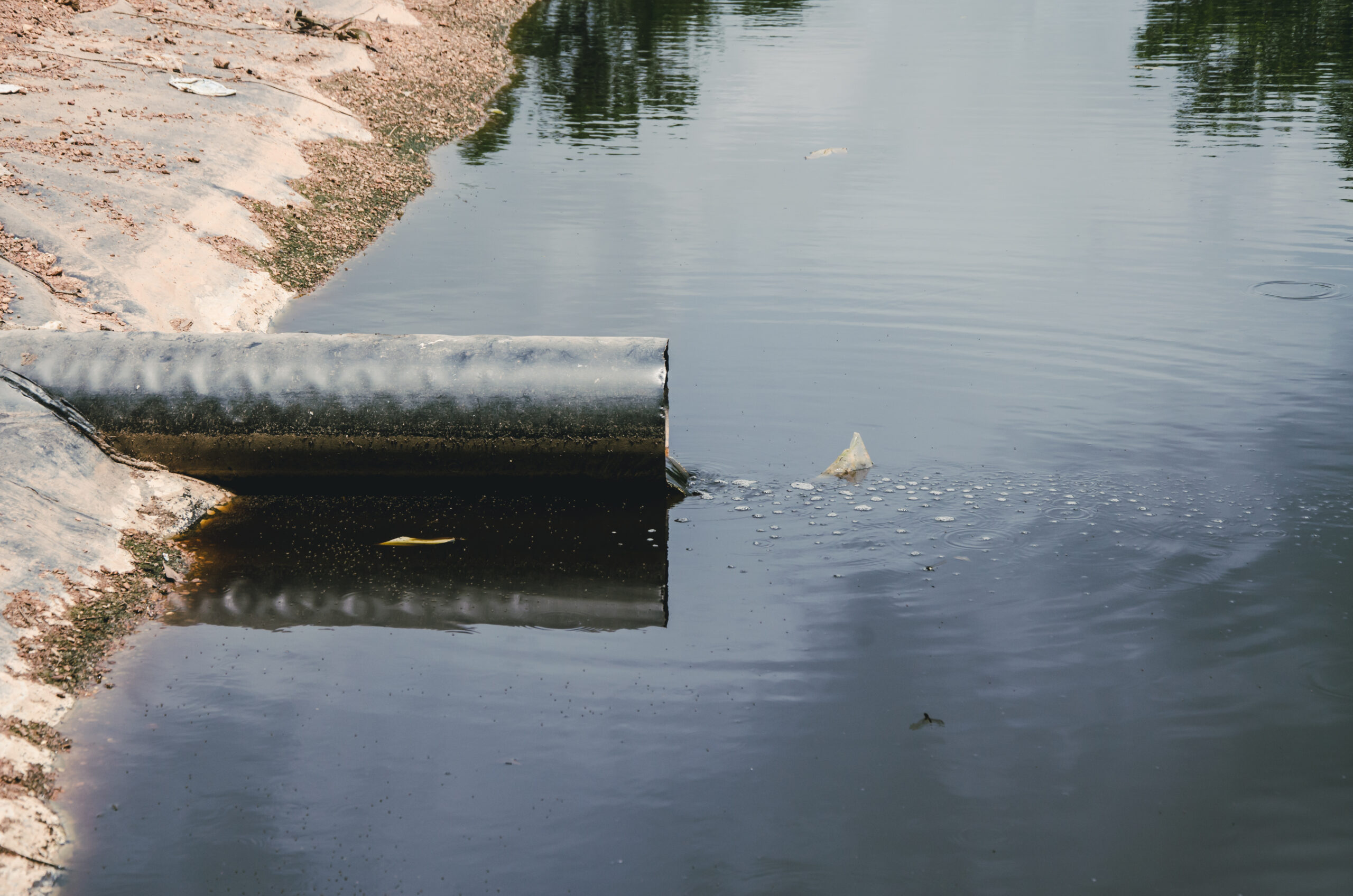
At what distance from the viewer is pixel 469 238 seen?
1277cm

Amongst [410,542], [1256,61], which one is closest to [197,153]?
[410,542]

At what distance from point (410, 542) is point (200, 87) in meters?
11.4

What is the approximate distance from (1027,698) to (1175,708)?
0.63 m

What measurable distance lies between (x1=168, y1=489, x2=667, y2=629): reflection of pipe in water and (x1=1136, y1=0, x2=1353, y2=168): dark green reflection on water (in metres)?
14.0

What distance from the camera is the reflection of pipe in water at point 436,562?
5703 mm

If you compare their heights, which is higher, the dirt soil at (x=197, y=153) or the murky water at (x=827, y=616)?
the dirt soil at (x=197, y=153)

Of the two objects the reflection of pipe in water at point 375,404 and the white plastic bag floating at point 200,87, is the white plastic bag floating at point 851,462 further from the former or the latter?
the white plastic bag floating at point 200,87

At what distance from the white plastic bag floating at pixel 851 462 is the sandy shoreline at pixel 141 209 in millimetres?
3932

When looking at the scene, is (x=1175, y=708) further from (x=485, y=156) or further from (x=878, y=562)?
(x=485, y=156)

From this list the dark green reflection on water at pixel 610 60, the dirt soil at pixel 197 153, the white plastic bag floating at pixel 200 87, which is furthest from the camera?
the dark green reflection on water at pixel 610 60

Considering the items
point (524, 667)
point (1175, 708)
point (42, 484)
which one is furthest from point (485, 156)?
point (1175, 708)

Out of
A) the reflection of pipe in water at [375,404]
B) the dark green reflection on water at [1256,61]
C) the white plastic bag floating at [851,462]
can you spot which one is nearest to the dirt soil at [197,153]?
the reflection of pipe in water at [375,404]

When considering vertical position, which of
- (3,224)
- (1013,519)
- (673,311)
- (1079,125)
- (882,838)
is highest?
(1079,125)

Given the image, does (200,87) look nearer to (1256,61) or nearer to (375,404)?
(375,404)
